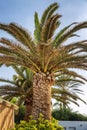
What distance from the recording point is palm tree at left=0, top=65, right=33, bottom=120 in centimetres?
2412

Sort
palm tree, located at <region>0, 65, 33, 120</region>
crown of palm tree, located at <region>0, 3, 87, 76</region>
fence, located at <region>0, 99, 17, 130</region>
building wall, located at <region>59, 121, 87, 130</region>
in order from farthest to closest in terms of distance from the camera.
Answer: building wall, located at <region>59, 121, 87, 130</region> < palm tree, located at <region>0, 65, 33, 120</region> < crown of palm tree, located at <region>0, 3, 87, 76</region> < fence, located at <region>0, 99, 17, 130</region>

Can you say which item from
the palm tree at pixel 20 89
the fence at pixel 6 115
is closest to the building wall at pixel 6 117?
the fence at pixel 6 115

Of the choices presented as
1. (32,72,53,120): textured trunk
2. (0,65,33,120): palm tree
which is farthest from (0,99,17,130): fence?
(0,65,33,120): palm tree

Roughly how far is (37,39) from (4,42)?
227 centimetres

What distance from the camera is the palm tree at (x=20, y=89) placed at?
2412 cm

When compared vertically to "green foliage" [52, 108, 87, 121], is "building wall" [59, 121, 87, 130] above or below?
below

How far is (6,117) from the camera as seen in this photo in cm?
1458

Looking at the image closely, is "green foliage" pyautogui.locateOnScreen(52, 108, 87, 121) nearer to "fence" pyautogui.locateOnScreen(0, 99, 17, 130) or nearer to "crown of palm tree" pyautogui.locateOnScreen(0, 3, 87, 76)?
"crown of palm tree" pyautogui.locateOnScreen(0, 3, 87, 76)

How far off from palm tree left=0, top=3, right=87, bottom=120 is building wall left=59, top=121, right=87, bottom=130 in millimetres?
22380

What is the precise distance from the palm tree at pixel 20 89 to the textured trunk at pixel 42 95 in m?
6.29

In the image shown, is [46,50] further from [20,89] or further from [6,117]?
[20,89]

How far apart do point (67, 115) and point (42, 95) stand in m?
25.0

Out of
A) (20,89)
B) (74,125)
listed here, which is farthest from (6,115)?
(74,125)

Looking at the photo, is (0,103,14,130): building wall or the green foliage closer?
(0,103,14,130): building wall
